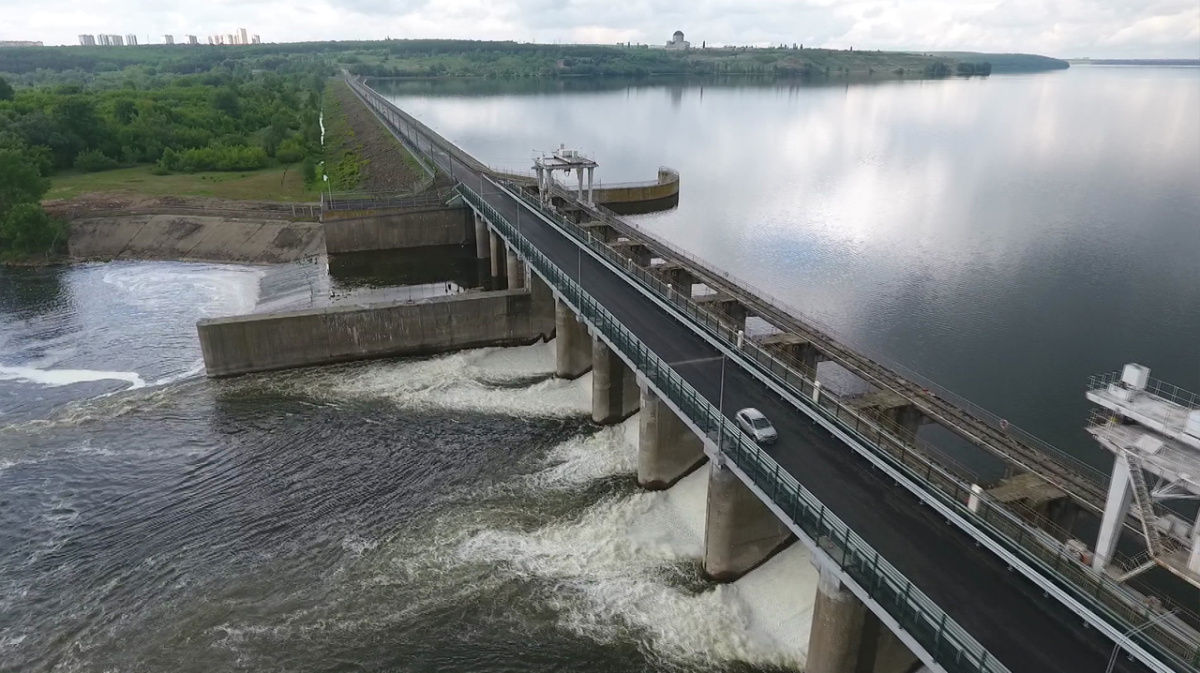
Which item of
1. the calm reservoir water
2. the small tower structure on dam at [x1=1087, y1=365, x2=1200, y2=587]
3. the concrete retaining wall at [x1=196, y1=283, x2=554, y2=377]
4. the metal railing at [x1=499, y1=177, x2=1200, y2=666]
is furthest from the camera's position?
the concrete retaining wall at [x1=196, y1=283, x2=554, y2=377]

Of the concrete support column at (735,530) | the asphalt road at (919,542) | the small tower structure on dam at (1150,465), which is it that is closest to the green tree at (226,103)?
the asphalt road at (919,542)

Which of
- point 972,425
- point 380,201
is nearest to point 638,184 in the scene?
point 380,201

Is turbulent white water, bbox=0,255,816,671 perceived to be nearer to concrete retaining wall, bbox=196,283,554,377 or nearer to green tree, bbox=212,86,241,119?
concrete retaining wall, bbox=196,283,554,377

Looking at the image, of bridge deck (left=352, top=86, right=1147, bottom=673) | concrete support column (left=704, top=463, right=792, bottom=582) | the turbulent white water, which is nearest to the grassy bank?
the turbulent white water

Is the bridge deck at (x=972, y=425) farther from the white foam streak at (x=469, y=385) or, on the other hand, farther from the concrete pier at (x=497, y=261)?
the concrete pier at (x=497, y=261)

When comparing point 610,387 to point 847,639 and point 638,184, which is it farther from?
point 638,184

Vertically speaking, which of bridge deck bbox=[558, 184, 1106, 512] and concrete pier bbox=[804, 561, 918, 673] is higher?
bridge deck bbox=[558, 184, 1106, 512]
